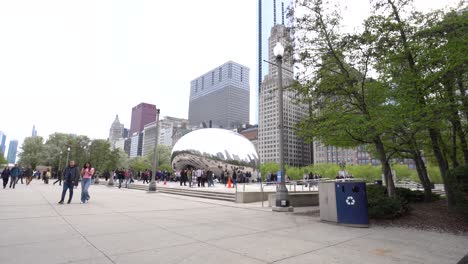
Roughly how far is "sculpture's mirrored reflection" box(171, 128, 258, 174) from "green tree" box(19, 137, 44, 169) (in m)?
50.3

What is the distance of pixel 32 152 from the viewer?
254ft

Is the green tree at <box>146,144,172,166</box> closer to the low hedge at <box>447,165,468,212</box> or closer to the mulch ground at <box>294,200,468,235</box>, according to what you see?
the mulch ground at <box>294,200,468,235</box>

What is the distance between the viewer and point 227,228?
689cm

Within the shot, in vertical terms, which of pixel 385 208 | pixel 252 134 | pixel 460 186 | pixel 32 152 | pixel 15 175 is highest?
pixel 252 134

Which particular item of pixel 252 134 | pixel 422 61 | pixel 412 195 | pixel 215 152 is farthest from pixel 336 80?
pixel 252 134

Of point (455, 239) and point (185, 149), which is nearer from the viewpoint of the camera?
point (455, 239)

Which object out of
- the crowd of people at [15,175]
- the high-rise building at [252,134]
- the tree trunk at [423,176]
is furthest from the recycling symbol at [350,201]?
the high-rise building at [252,134]

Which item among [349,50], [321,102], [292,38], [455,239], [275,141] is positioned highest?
[275,141]

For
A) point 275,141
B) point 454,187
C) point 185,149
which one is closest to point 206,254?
point 454,187

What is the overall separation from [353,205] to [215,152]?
34.8m

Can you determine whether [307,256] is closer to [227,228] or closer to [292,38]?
[227,228]

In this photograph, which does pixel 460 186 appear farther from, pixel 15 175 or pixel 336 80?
pixel 15 175

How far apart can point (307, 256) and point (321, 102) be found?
8.29 m

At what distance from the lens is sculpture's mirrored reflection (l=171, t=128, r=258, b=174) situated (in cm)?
4197
